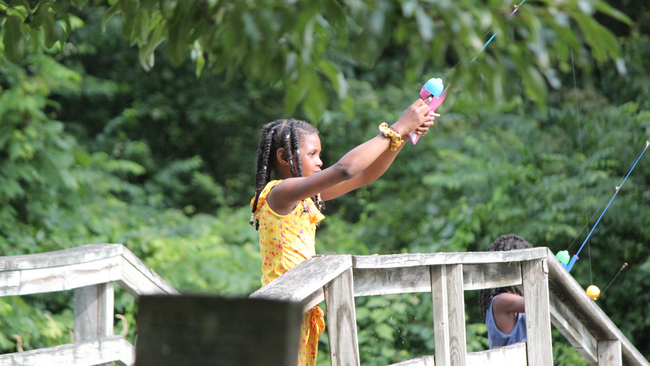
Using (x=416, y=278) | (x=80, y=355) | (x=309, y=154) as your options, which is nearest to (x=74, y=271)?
(x=80, y=355)

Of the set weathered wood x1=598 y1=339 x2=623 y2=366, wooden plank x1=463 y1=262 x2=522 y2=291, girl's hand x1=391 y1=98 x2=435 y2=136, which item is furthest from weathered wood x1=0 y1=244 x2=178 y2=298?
weathered wood x1=598 y1=339 x2=623 y2=366

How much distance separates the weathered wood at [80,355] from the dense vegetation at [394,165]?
1033 mm

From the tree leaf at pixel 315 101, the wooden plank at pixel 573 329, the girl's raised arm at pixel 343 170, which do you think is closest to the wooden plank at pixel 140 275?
the girl's raised arm at pixel 343 170

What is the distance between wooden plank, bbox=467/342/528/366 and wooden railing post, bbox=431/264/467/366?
0.15 metres

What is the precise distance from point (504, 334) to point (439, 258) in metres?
1.20

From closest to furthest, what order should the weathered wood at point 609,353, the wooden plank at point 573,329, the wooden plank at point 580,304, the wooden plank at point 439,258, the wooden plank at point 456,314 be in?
1. the wooden plank at point 439,258
2. the wooden plank at point 456,314
3. the wooden plank at point 580,304
4. the wooden plank at point 573,329
5. the weathered wood at point 609,353

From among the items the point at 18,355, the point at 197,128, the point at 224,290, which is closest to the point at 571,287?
the point at 18,355

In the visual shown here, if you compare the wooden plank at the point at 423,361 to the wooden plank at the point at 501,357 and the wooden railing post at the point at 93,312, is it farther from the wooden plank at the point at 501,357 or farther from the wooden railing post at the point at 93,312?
the wooden railing post at the point at 93,312

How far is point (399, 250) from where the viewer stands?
7.61 metres

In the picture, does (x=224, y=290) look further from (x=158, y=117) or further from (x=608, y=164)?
(x=158, y=117)

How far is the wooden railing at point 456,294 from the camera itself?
7.71 feet

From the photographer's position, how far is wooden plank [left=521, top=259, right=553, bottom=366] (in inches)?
136

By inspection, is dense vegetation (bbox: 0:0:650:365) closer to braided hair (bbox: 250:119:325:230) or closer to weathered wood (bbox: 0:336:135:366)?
braided hair (bbox: 250:119:325:230)

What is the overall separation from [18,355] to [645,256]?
574cm
